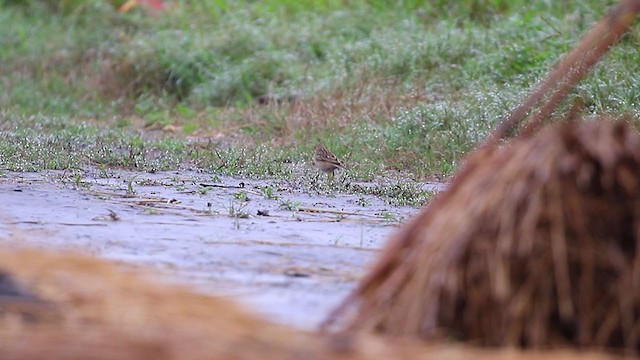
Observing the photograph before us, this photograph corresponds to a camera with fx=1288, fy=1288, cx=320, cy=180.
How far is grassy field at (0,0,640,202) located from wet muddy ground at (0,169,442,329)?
100 cm

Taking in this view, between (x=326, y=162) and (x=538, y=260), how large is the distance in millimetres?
5851

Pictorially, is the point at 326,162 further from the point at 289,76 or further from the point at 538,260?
the point at 538,260

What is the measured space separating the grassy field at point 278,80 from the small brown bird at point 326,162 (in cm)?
17

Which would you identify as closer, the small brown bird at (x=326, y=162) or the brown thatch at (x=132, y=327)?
the brown thatch at (x=132, y=327)

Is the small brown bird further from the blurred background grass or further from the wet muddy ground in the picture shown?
the wet muddy ground

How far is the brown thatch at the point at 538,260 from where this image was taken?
3.11 meters

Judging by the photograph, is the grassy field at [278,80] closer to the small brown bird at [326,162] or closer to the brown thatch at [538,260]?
the small brown bird at [326,162]

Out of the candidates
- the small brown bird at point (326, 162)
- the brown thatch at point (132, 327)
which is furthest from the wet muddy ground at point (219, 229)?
the small brown bird at point (326, 162)

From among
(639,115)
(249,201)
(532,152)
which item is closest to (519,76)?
(639,115)

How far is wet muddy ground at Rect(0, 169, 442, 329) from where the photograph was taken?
167 inches

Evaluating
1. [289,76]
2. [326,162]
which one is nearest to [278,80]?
[289,76]

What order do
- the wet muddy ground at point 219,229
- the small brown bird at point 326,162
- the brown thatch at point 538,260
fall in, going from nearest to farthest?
the brown thatch at point 538,260, the wet muddy ground at point 219,229, the small brown bird at point 326,162

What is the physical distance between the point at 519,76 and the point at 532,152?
7.56 metres

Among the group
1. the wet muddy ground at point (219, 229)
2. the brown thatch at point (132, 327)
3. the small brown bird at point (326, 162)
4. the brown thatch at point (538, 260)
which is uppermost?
the brown thatch at point (538, 260)
